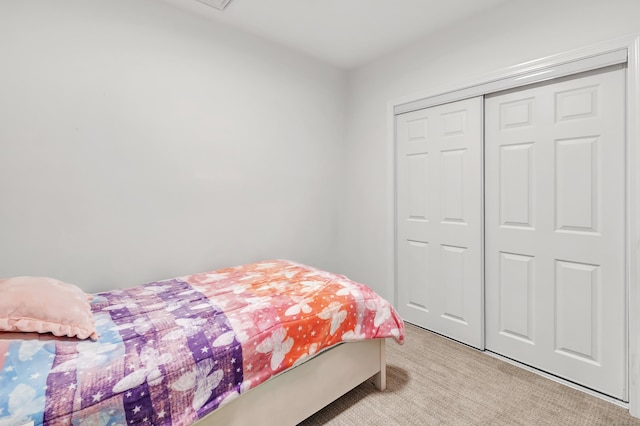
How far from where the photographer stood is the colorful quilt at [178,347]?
972mm

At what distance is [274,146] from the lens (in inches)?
111

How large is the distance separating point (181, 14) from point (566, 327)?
3.42 meters

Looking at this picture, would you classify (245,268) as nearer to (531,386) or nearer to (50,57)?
(50,57)

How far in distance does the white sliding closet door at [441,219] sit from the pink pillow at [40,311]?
239cm

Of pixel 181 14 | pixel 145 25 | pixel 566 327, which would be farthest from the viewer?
pixel 181 14

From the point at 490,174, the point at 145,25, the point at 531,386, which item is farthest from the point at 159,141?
the point at 531,386

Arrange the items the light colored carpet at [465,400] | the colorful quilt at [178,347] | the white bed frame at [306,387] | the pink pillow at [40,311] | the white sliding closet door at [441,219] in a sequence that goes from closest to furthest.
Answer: the colorful quilt at [178,347] → the pink pillow at [40,311] → the white bed frame at [306,387] → the light colored carpet at [465,400] → the white sliding closet door at [441,219]

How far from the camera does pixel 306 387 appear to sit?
156 cm

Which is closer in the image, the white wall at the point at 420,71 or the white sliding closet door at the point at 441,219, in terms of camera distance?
the white wall at the point at 420,71

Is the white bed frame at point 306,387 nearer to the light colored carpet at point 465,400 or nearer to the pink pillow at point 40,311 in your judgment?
the light colored carpet at point 465,400

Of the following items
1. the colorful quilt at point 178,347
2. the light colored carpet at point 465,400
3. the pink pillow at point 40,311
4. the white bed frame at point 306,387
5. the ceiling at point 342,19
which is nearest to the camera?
the colorful quilt at point 178,347

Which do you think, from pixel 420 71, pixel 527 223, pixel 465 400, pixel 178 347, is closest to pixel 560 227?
pixel 527 223

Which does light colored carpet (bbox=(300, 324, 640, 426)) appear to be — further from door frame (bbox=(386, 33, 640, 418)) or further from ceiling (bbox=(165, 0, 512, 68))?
ceiling (bbox=(165, 0, 512, 68))

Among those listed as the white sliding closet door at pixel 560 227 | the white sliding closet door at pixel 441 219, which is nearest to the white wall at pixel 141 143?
the white sliding closet door at pixel 441 219
